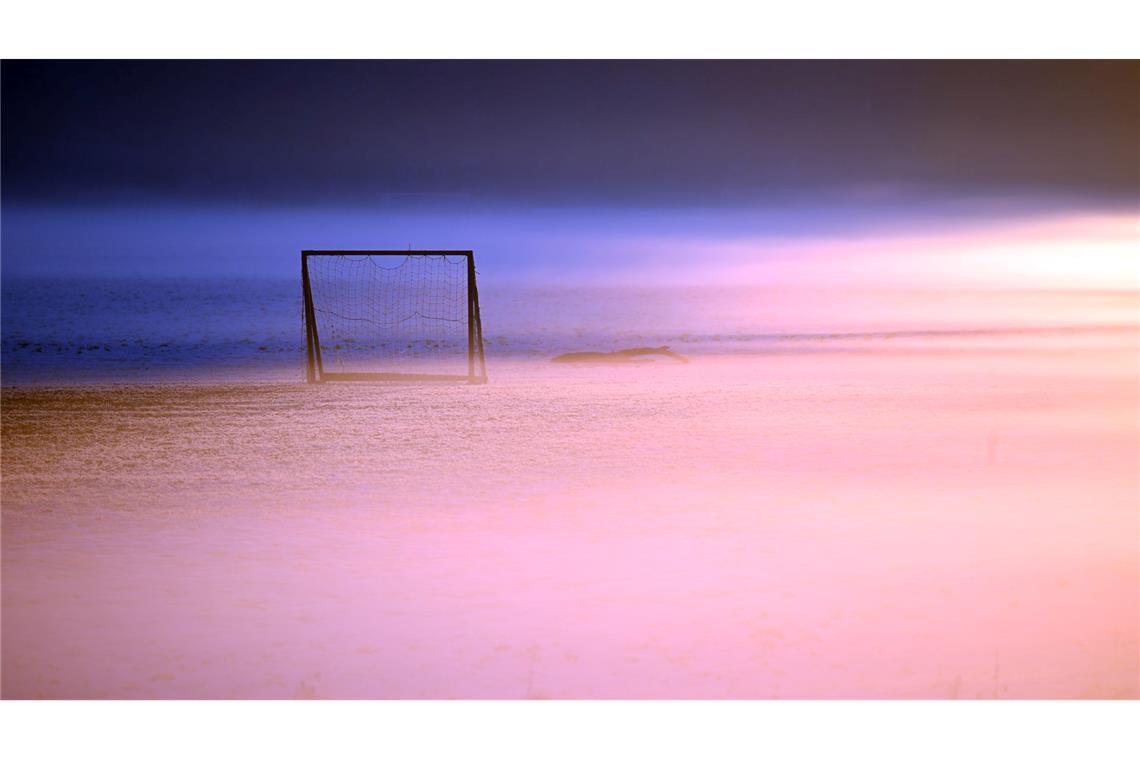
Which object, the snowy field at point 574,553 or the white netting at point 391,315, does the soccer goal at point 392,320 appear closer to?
the white netting at point 391,315

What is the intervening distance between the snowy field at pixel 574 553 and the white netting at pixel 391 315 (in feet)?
13.8

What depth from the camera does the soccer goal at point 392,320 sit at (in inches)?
467

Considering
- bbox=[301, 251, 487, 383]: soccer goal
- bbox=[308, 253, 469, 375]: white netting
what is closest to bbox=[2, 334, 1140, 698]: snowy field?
bbox=[301, 251, 487, 383]: soccer goal

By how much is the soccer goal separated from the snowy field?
2865mm

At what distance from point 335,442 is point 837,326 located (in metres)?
14.7

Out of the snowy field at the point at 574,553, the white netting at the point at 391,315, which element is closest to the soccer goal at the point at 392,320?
the white netting at the point at 391,315

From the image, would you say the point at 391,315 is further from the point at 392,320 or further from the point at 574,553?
the point at 574,553

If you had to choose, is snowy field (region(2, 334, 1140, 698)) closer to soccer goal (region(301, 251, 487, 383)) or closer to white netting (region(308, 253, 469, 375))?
soccer goal (region(301, 251, 487, 383))

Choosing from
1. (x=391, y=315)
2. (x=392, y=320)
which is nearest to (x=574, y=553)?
(x=392, y=320)

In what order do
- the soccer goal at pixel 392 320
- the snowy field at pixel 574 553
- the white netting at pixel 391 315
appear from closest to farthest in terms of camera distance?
the snowy field at pixel 574 553
the soccer goal at pixel 392 320
the white netting at pixel 391 315

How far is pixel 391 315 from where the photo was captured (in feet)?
84.3

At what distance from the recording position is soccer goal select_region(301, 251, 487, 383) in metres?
11.9

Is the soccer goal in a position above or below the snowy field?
above

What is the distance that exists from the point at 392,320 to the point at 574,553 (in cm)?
2018
